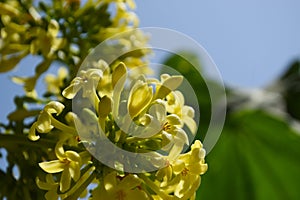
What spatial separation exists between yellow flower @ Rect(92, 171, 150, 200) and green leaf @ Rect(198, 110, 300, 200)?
1112mm

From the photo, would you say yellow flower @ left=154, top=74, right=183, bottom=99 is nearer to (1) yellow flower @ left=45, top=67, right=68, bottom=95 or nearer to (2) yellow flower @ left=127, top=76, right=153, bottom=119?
(2) yellow flower @ left=127, top=76, right=153, bottom=119

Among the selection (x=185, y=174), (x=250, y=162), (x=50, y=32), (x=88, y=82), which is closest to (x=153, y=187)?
(x=185, y=174)

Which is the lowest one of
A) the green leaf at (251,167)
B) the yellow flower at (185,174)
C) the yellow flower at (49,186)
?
the yellow flower at (49,186)

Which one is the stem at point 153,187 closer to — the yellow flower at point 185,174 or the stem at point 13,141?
the yellow flower at point 185,174

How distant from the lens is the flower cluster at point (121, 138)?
657 millimetres

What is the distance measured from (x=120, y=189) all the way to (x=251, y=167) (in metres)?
1.21

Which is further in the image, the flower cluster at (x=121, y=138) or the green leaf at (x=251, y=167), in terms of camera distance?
the green leaf at (x=251, y=167)

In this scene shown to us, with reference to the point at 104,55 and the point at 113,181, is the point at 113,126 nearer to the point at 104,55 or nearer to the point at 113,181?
the point at 113,181

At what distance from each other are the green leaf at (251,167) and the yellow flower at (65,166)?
1.13 meters

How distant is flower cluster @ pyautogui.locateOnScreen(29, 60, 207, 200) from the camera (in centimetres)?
66

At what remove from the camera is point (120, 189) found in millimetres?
641

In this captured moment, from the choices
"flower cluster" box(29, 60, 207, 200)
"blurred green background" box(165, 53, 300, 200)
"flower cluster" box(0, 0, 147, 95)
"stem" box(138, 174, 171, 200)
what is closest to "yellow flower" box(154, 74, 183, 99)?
"flower cluster" box(29, 60, 207, 200)

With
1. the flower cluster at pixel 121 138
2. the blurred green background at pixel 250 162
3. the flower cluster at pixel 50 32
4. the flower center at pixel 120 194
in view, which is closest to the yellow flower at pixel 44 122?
the flower cluster at pixel 121 138

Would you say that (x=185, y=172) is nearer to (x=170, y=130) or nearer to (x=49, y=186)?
(x=170, y=130)
